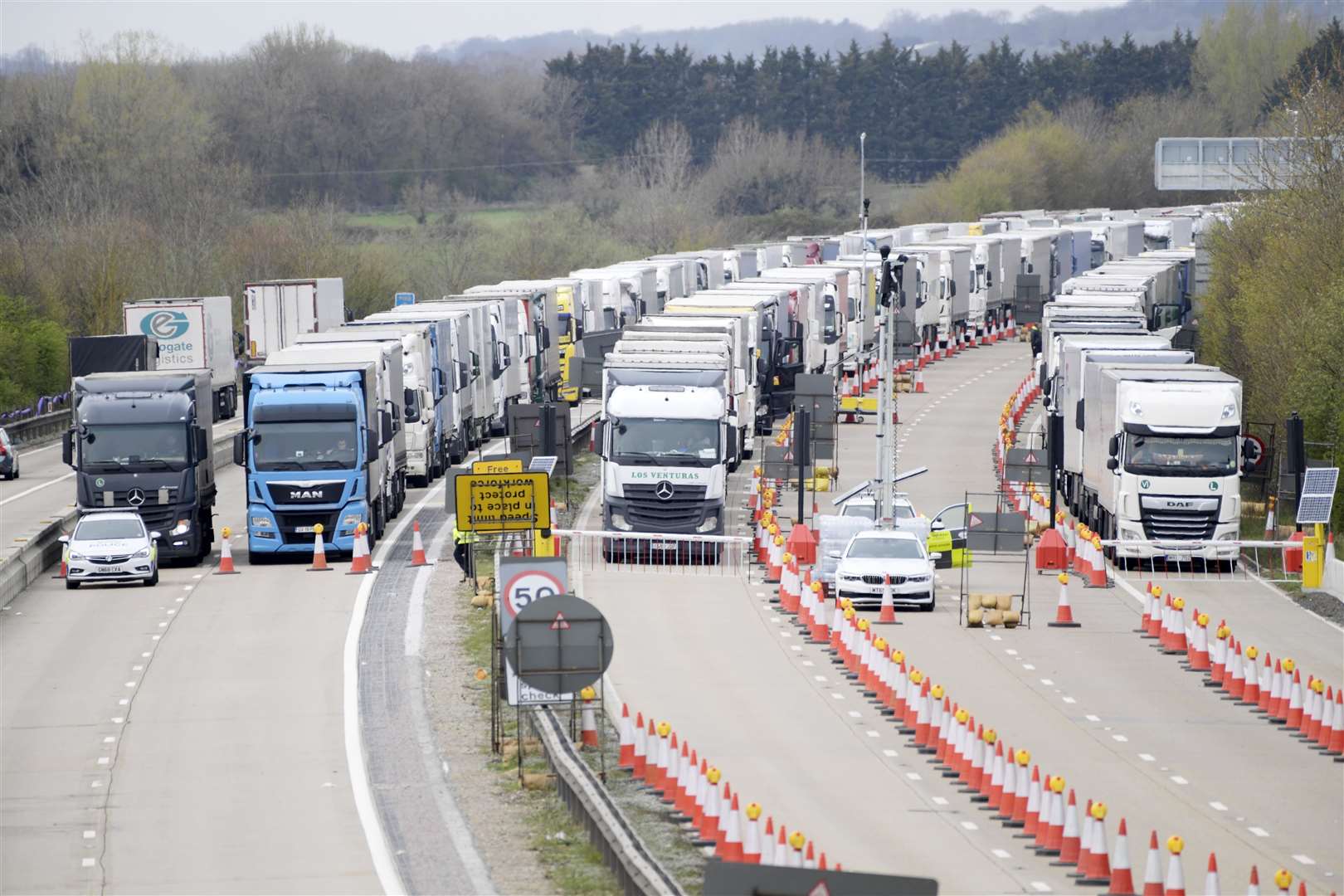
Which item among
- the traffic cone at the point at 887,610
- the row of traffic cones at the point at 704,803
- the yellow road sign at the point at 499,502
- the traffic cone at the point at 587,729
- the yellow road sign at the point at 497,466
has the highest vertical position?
the yellow road sign at the point at 499,502

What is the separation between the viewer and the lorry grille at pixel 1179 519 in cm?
3841

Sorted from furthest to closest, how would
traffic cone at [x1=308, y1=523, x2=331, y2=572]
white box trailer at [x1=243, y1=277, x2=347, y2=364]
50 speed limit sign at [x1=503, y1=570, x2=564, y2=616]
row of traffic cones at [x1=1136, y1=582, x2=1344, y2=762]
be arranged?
1. white box trailer at [x1=243, y1=277, x2=347, y2=364]
2. traffic cone at [x1=308, y1=523, x2=331, y2=572]
3. row of traffic cones at [x1=1136, y1=582, x2=1344, y2=762]
4. 50 speed limit sign at [x1=503, y1=570, x2=564, y2=616]

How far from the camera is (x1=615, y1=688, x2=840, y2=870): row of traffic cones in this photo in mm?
17109

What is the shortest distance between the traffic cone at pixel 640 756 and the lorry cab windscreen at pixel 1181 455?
18.4m

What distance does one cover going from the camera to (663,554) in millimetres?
39469

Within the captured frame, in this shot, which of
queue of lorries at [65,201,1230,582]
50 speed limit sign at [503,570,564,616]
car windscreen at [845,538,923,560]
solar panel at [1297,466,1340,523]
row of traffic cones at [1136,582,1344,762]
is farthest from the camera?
queue of lorries at [65,201,1230,582]

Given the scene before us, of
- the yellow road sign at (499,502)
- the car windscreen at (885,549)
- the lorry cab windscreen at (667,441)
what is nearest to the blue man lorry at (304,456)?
the lorry cab windscreen at (667,441)

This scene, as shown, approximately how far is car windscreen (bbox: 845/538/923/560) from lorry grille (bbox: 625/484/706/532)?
5.09 m

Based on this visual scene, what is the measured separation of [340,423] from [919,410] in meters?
29.0

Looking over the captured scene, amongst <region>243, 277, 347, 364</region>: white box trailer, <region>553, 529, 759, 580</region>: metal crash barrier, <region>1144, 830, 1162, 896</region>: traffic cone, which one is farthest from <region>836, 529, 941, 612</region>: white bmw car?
<region>243, 277, 347, 364</region>: white box trailer

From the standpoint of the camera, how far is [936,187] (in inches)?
6097

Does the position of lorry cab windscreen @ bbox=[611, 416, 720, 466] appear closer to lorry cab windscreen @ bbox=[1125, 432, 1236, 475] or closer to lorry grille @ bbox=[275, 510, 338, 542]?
lorry grille @ bbox=[275, 510, 338, 542]

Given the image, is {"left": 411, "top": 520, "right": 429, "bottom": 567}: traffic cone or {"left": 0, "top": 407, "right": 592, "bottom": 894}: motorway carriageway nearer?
{"left": 0, "top": 407, "right": 592, "bottom": 894}: motorway carriageway

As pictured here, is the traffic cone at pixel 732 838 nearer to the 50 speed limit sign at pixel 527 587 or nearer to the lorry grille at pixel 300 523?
the 50 speed limit sign at pixel 527 587
